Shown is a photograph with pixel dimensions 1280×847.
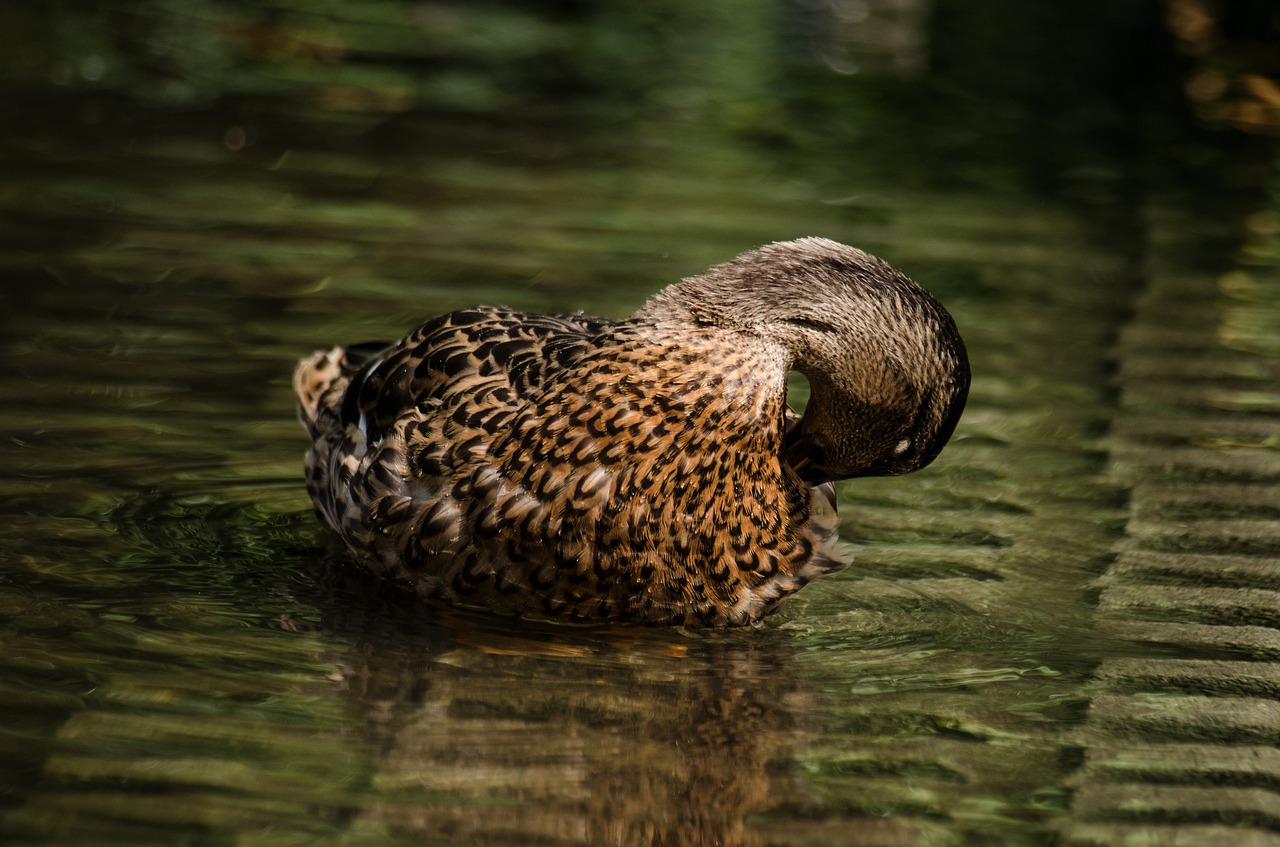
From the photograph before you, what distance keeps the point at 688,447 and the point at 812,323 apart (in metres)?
0.49

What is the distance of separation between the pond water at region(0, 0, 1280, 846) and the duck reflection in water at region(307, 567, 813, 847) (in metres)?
0.02

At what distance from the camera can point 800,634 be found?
570cm

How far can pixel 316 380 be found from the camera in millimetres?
6750

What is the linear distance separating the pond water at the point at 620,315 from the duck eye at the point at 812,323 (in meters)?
0.98

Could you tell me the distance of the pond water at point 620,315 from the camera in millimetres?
4633

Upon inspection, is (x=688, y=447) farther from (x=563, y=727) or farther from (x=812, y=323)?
(x=563, y=727)

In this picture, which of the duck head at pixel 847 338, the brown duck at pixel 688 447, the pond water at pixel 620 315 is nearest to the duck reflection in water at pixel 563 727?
the pond water at pixel 620 315

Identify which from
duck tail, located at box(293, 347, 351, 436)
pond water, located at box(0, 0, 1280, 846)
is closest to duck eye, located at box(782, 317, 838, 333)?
pond water, located at box(0, 0, 1280, 846)

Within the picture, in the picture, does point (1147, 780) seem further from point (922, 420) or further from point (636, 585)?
point (636, 585)

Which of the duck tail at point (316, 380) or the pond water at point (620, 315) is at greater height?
the duck tail at point (316, 380)

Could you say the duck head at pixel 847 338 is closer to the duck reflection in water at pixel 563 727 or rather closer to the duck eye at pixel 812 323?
the duck eye at pixel 812 323

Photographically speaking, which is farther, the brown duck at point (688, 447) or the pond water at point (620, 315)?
the brown duck at point (688, 447)

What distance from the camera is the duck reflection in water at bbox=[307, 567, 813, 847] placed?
14.4ft

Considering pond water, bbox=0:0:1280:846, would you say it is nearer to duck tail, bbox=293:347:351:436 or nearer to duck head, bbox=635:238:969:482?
duck tail, bbox=293:347:351:436
